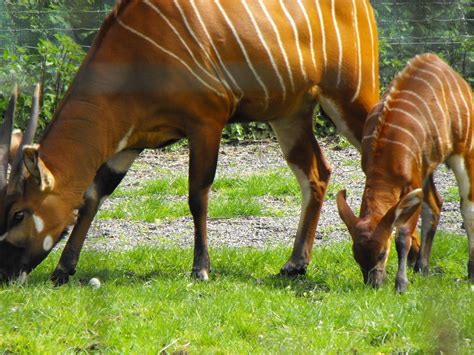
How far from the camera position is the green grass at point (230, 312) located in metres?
3.87

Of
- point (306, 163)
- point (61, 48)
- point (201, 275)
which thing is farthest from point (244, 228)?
point (61, 48)

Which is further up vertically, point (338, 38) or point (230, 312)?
point (338, 38)

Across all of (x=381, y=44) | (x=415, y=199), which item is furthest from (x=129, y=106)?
(x=381, y=44)

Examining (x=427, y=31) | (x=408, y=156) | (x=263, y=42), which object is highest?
(x=427, y=31)

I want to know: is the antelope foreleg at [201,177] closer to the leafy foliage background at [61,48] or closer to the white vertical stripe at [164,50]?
the white vertical stripe at [164,50]

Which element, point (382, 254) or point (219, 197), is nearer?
point (382, 254)

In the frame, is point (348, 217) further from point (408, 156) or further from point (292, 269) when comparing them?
point (292, 269)

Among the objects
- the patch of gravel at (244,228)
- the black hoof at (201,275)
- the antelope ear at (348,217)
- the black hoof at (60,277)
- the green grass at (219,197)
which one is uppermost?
the antelope ear at (348,217)

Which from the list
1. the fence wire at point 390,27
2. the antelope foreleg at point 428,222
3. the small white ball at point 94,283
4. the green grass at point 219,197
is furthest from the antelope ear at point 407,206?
the green grass at point 219,197

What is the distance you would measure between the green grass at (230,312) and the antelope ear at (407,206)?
0.97 feet

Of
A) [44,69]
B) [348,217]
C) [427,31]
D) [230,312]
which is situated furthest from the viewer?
[44,69]

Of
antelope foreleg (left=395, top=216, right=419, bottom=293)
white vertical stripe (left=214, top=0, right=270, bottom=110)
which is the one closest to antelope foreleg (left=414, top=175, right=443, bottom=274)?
antelope foreleg (left=395, top=216, right=419, bottom=293)

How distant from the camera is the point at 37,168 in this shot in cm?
484

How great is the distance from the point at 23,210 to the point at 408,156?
1.79 meters
